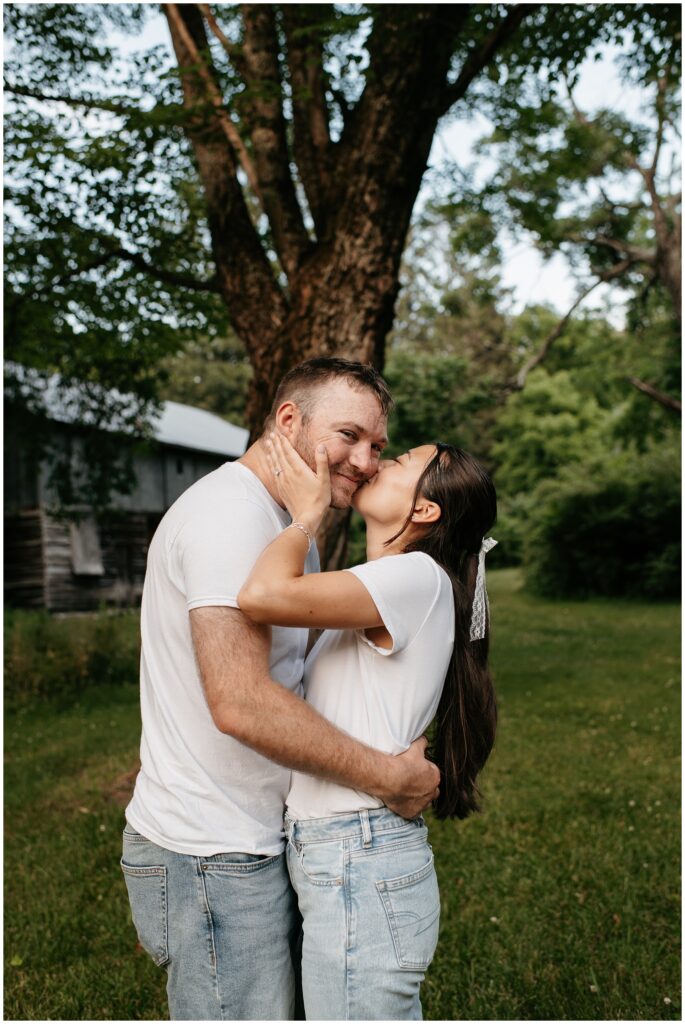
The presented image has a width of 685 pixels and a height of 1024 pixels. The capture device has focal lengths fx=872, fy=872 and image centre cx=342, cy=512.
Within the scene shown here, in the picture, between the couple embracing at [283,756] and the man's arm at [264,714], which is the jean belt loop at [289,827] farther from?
the man's arm at [264,714]

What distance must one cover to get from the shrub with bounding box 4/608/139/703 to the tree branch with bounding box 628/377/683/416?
40.4ft

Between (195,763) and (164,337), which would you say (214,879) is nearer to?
(195,763)

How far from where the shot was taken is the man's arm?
213 cm

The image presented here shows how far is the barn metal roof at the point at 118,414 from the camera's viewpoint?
1284cm

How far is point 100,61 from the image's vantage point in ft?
28.8

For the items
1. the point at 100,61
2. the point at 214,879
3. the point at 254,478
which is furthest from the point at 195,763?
the point at 100,61

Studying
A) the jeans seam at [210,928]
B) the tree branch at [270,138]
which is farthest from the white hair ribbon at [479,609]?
the tree branch at [270,138]

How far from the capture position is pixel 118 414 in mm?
13352

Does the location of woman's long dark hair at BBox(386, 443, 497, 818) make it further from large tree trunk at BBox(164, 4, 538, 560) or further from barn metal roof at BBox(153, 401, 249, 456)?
barn metal roof at BBox(153, 401, 249, 456)

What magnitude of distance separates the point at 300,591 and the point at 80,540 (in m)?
19.4

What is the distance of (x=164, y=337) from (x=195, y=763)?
345 inches

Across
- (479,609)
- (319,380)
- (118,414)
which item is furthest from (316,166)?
(118,414)

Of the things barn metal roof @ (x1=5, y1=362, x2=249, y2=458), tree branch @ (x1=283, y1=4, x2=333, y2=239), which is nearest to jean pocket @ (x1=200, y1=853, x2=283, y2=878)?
tree branch @ (x1=283, y1=4, x2=333, y2=239)

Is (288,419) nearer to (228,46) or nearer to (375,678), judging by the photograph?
(375,678)
